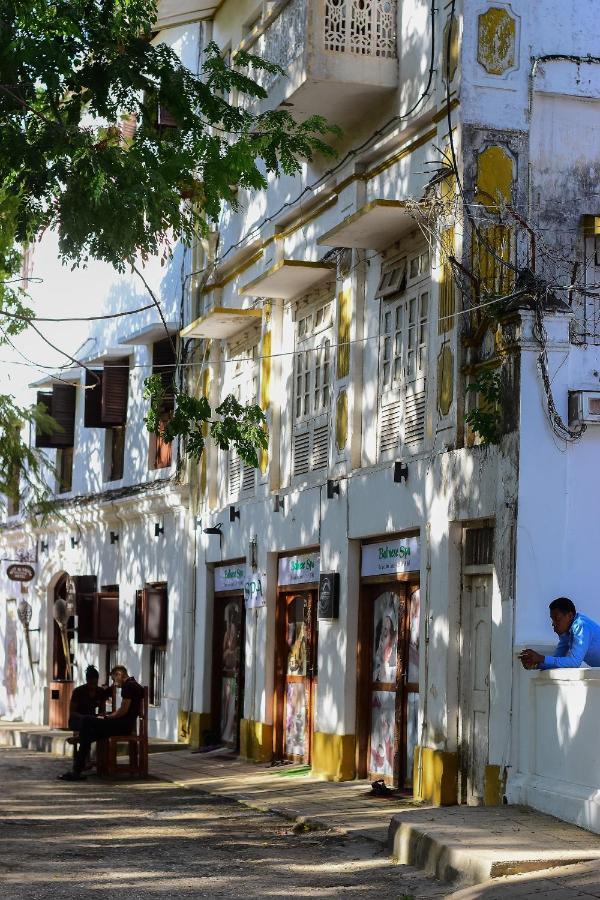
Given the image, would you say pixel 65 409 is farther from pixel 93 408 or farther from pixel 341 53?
pixel 341 53

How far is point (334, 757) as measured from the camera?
56.7 feet

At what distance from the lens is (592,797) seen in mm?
11336

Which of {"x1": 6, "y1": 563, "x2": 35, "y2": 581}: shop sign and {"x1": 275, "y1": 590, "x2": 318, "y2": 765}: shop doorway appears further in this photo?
{"x1": 6, "y1": 563, "x2": 35, "y2": 581}: shop sign

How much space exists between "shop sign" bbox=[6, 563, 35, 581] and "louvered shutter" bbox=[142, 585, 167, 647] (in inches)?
261

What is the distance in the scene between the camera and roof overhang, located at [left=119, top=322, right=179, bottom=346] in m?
24.7

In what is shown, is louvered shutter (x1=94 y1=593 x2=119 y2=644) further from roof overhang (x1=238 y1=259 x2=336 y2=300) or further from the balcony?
the balcony

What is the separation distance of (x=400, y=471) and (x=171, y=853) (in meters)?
5.09

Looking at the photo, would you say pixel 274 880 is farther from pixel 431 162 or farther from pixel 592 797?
pixel 431 162

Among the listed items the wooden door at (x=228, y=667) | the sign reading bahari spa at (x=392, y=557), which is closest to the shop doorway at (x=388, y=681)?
the sign reading bahari spa at (x=392, y=557)

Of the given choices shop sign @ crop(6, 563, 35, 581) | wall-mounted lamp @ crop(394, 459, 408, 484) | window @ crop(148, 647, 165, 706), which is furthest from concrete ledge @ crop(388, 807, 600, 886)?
shop sign @ crop(6, 563, 35, 581)

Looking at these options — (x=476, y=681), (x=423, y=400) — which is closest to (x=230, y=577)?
(x=423, y=400)

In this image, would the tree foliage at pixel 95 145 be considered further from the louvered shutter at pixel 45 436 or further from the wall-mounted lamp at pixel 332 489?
the louvered shutter at pixel 45 436

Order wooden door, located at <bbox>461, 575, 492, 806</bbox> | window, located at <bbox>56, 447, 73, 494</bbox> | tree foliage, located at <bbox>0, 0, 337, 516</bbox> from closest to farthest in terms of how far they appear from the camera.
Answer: tree foliage, located at <bbox>0, 0, 337, 516</bbox> → wooden door, located at <bbox>461, 575, 492, 806</bbox> → window, located at <bbox>56, 447, 73, 494</bbox>

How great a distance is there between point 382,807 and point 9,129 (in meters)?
7.03
